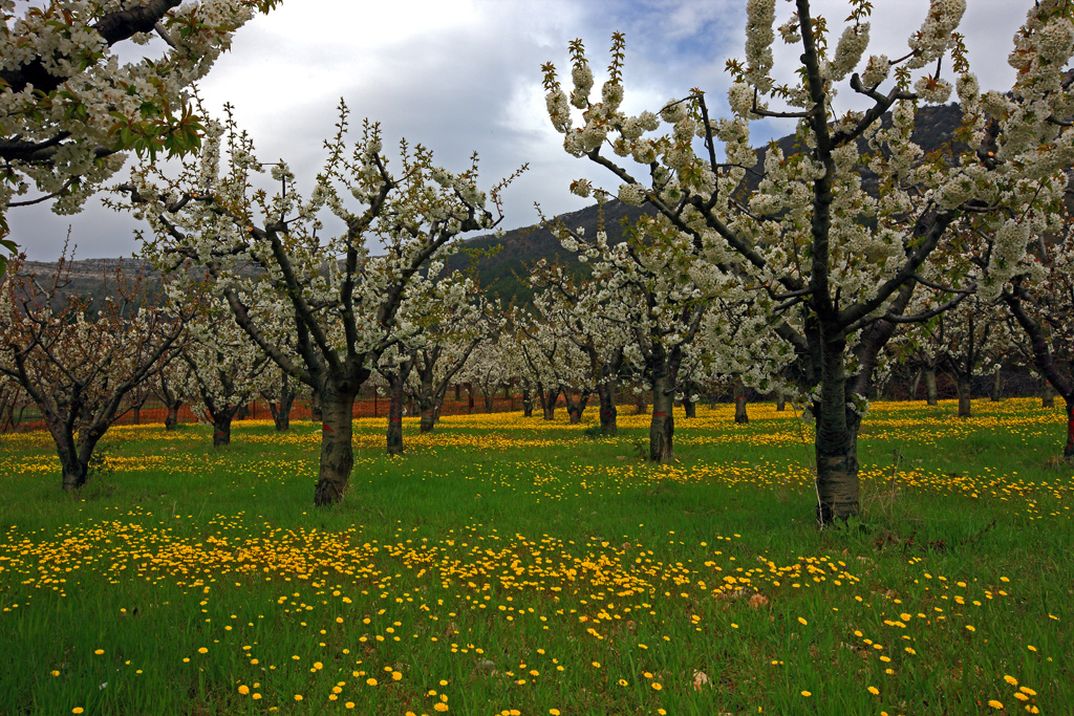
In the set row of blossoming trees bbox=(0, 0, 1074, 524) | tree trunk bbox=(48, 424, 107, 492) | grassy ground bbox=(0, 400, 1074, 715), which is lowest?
grassy ground bbox=(0, 400, 1074, 715)

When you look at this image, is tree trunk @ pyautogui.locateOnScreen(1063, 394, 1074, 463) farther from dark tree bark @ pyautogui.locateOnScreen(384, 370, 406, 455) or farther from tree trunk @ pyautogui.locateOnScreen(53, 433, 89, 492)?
tree trunk @ pyautogui.locateOnScreen(53, 433, 89, 492)

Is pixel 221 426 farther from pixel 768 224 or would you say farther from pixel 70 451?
pixel 768 224

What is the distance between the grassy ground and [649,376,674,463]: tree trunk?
17.1 ft

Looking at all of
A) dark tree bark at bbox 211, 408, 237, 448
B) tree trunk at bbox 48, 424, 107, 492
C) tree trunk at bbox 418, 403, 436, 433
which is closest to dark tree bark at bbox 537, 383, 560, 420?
tree trunk at bbox 418, 403, 436, 433

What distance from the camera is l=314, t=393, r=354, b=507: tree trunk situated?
41.2ft

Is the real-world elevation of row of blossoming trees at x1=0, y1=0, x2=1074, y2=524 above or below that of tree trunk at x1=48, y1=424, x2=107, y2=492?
above

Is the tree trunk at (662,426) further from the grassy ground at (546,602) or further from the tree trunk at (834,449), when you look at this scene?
the tree trunk at (834,449)

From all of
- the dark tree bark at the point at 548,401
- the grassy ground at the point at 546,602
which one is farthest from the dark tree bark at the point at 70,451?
the dark tree bark at the point at 548,401

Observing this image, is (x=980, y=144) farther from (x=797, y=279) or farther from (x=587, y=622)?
(x=587, y=622)

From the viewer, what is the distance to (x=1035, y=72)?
20.8ft

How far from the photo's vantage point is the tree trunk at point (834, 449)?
30.1ft

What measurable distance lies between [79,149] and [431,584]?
213 inches

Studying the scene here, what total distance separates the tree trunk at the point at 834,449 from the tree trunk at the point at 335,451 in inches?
338

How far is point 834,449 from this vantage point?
30.5ft
